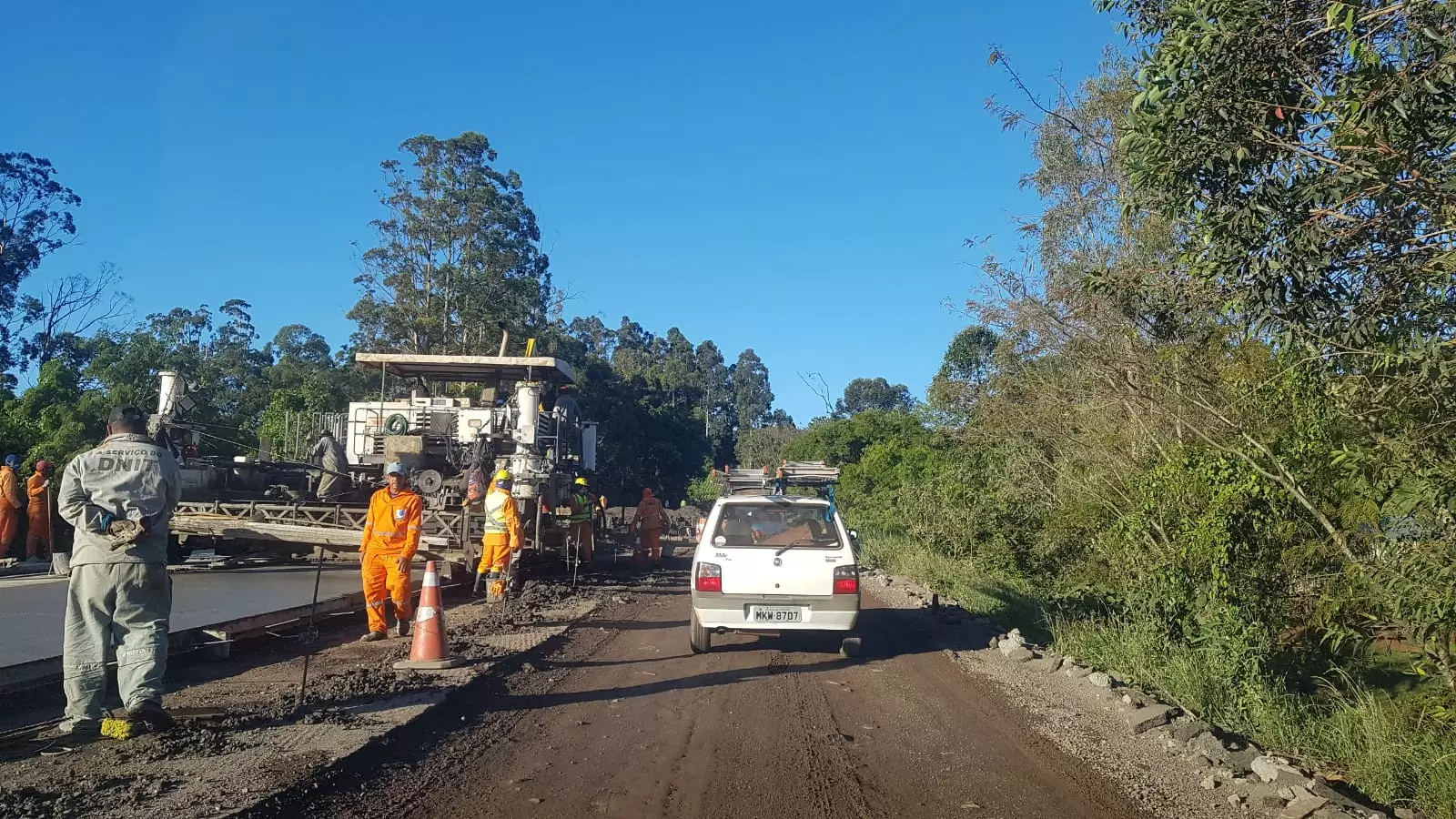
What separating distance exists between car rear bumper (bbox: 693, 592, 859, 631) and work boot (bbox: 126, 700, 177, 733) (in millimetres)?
4468

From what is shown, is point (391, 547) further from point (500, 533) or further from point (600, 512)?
point (600, 512)

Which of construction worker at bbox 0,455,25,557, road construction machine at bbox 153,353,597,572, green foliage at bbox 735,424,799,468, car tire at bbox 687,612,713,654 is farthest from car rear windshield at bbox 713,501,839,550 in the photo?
green foliage at bbox 735,424,799,468

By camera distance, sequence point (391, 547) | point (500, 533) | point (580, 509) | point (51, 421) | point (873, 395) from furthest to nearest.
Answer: point (873, 395) < point (51, 421) < point (580, 509) < point (500, 533) < point (391, 547)

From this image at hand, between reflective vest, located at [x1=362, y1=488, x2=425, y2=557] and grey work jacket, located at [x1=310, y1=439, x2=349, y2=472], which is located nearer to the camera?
reflective vest, located at [x1=362, y1=488, x2=425, y2=557]

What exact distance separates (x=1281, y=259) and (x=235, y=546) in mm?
13711

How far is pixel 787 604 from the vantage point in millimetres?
9055

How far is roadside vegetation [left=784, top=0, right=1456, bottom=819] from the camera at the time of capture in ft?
18.1

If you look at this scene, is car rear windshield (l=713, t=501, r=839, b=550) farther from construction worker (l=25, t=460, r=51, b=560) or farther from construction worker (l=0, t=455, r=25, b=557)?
construction worker (l=25, t=460, r=51, b=560)

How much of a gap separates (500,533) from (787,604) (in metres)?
3.97

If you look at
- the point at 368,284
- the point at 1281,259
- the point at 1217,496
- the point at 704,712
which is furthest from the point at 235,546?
the point at 368,284

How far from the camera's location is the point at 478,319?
128 feet

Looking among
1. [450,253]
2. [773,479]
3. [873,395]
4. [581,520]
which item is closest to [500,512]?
[581,520]

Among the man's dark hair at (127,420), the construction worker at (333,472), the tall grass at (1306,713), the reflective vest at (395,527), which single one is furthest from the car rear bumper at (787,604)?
the construction worker at (333,472)

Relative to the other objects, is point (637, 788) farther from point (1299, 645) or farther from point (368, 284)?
point (368, 284)
